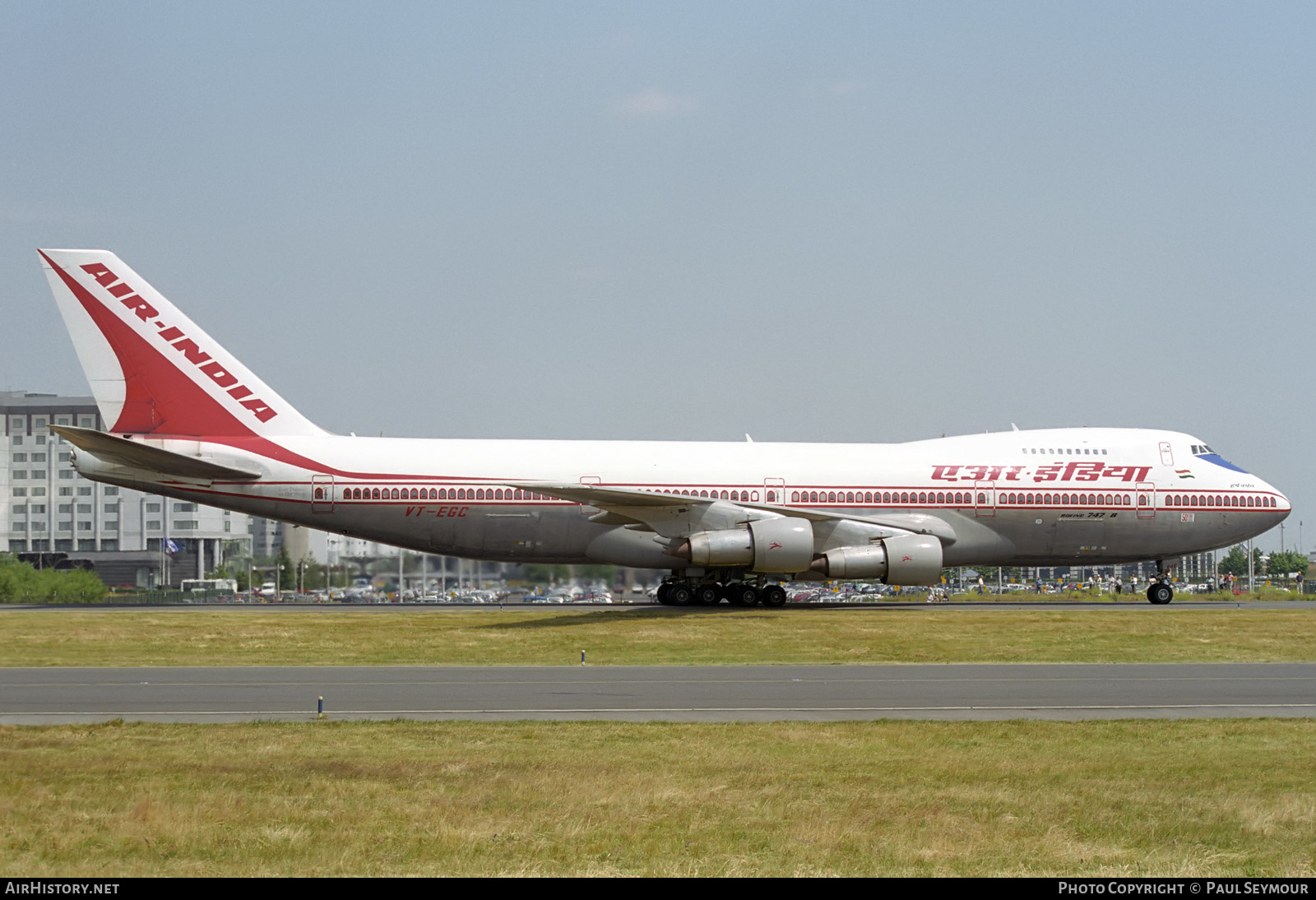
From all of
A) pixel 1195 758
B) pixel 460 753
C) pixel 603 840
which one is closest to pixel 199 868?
pixel 603 840

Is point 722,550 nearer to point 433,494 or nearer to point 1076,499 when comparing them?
point 433,494

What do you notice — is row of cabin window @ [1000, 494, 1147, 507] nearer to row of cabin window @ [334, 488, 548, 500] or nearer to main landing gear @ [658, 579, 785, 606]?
main landing gear @ [658, 579, 785, 606]

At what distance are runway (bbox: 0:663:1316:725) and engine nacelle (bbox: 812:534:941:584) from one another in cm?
1089

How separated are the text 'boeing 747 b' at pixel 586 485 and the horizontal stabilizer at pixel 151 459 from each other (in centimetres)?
7

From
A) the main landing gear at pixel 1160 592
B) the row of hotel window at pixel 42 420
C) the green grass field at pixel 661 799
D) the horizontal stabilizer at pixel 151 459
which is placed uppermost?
the row of hotel window at pixel 42 420

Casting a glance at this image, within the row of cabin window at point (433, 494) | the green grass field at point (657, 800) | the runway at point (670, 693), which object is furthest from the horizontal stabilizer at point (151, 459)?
the green grass field at point (657, 800)

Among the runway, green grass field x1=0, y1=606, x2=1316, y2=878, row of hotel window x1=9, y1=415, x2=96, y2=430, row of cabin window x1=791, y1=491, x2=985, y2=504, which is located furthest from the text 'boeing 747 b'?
row of hotel window x1=9, y1=415, x2=96, y2=430

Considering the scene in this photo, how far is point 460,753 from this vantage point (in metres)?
13.2

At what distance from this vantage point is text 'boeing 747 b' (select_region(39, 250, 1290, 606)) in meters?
34.2

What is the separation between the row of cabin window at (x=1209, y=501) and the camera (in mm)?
38750

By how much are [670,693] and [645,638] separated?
874cm

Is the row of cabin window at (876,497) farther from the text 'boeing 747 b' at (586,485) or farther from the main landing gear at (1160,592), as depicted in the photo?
the main landing gear at (1160,592)

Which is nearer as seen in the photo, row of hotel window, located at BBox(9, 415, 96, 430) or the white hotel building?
the white hotel building
